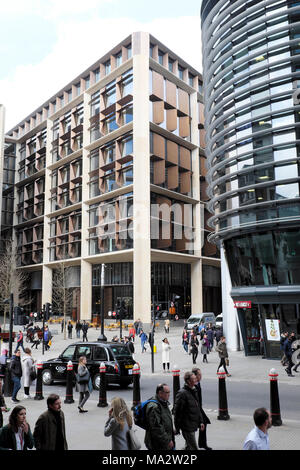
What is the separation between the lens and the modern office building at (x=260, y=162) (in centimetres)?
2198

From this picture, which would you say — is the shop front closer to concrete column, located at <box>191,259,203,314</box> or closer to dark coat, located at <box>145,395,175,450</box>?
dark coat, located at <box>145,395,175,450</box>

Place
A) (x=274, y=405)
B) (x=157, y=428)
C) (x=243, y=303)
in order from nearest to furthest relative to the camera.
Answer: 1. (x=157, y=428)
2. (x=274, y=405)
3. (x=243, y=303)

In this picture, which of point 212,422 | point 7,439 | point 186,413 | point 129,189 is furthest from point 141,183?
point 7,439

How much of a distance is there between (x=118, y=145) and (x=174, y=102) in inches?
351

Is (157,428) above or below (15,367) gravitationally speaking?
above

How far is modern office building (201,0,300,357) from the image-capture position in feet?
72.1

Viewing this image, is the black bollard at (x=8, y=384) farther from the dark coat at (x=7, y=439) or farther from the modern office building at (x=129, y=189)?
the modern office building at (x=129, y=189)

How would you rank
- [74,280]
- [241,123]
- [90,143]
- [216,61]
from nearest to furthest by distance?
1. [241,123]
2. [216,61]
3. [90,143]
4. [74,280]

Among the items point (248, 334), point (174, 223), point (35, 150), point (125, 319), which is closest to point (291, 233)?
point (248, 334)

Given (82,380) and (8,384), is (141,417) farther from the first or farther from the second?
(8,384)

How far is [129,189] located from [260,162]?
26115mm

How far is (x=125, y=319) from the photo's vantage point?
171 ft

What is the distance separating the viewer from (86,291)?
181ft

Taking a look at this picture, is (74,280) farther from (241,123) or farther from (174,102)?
(241,123)
